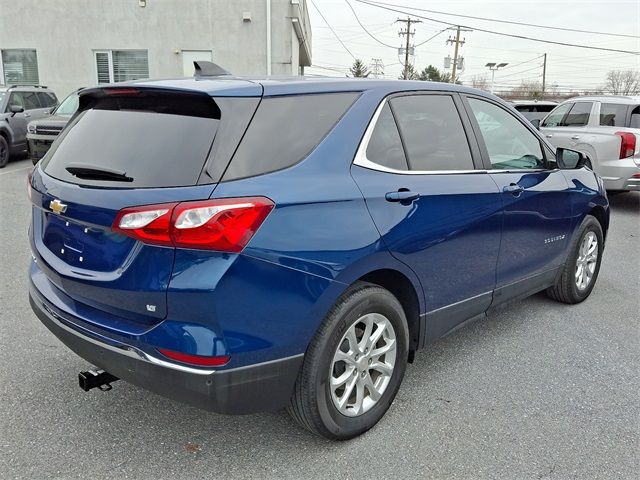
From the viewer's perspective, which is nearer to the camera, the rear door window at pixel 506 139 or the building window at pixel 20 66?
the rear door window at pixel 506 139

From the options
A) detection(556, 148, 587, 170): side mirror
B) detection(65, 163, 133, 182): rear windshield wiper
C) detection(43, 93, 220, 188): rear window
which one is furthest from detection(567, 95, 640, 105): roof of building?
detection(65, 163, 133, 182): rear windshield wiper

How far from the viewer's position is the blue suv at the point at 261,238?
216cm

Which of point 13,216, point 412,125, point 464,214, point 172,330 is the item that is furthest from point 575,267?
point 13,216

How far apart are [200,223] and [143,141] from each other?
58 centimetres

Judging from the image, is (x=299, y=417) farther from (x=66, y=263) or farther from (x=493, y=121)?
(x=493, y=121)

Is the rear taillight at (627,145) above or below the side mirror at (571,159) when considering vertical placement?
below

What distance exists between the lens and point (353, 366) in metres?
2.67

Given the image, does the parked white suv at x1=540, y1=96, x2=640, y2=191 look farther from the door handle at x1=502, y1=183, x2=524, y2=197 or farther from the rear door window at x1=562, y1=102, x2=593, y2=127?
the door handle at x1=502, y1=183, x2=524, y2=197

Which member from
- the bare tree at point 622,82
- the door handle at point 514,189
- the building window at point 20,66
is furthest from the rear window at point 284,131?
the bare tree at point 622,82

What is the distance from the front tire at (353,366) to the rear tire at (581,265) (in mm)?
2231

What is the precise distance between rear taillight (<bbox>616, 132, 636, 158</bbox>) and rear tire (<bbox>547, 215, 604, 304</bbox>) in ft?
15.7

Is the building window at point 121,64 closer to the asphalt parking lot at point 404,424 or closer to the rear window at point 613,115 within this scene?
the rear window at point 613,115

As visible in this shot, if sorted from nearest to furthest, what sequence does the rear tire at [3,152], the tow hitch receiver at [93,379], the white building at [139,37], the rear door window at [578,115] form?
the tow hitch receiver at [93,379] < the rear door window at [578,115] < the rear tire at [3,152] < the white building at [139,37]

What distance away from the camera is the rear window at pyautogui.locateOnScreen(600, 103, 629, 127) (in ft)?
30.3
